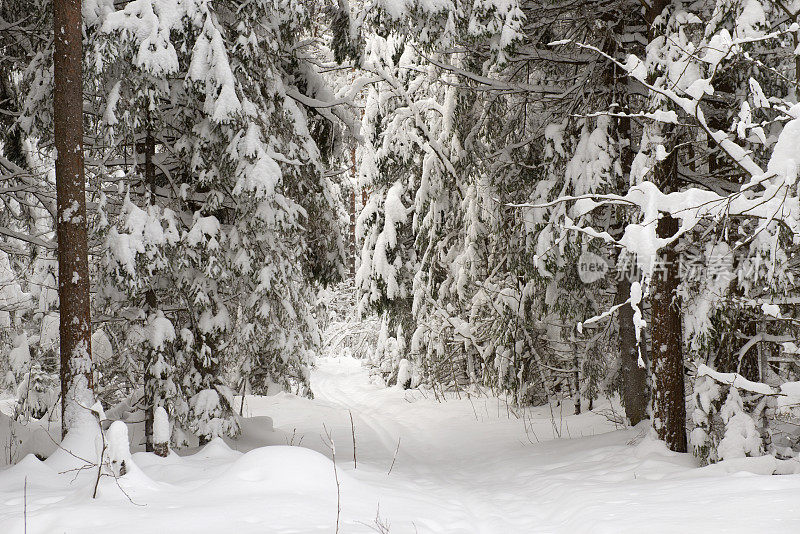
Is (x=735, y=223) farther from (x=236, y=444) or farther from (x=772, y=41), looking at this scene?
(x=236, y=444)

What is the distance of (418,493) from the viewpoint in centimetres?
653

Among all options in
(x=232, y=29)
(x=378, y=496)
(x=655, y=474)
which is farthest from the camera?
(x=232, y=29)

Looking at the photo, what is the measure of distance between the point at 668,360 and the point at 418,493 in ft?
10.9

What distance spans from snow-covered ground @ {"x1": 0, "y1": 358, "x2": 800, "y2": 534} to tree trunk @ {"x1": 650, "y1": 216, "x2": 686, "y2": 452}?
0.89ft

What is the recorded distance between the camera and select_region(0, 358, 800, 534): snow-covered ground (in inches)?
171

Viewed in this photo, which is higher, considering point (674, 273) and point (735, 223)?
point (735, 223)

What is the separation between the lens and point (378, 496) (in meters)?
5.84

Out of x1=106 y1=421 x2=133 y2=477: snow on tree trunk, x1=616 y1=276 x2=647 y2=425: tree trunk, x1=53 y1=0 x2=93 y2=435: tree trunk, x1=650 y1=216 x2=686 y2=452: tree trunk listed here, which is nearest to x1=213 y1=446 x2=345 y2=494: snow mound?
x1=106 y1=421 x2=133 y2=477: snow on tree trunk

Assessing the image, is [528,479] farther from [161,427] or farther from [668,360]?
[161,427]

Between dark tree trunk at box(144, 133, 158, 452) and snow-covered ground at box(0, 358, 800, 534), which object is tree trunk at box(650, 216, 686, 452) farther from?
dark tree trunk at box(144, 133, 158, 452)

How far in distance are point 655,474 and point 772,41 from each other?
476 cm

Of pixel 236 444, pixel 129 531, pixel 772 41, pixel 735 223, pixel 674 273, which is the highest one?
pixel 772 41

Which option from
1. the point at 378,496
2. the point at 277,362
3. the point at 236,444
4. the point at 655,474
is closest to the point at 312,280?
the point at 277,362

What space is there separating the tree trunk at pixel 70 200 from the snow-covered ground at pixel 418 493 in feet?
3.86
